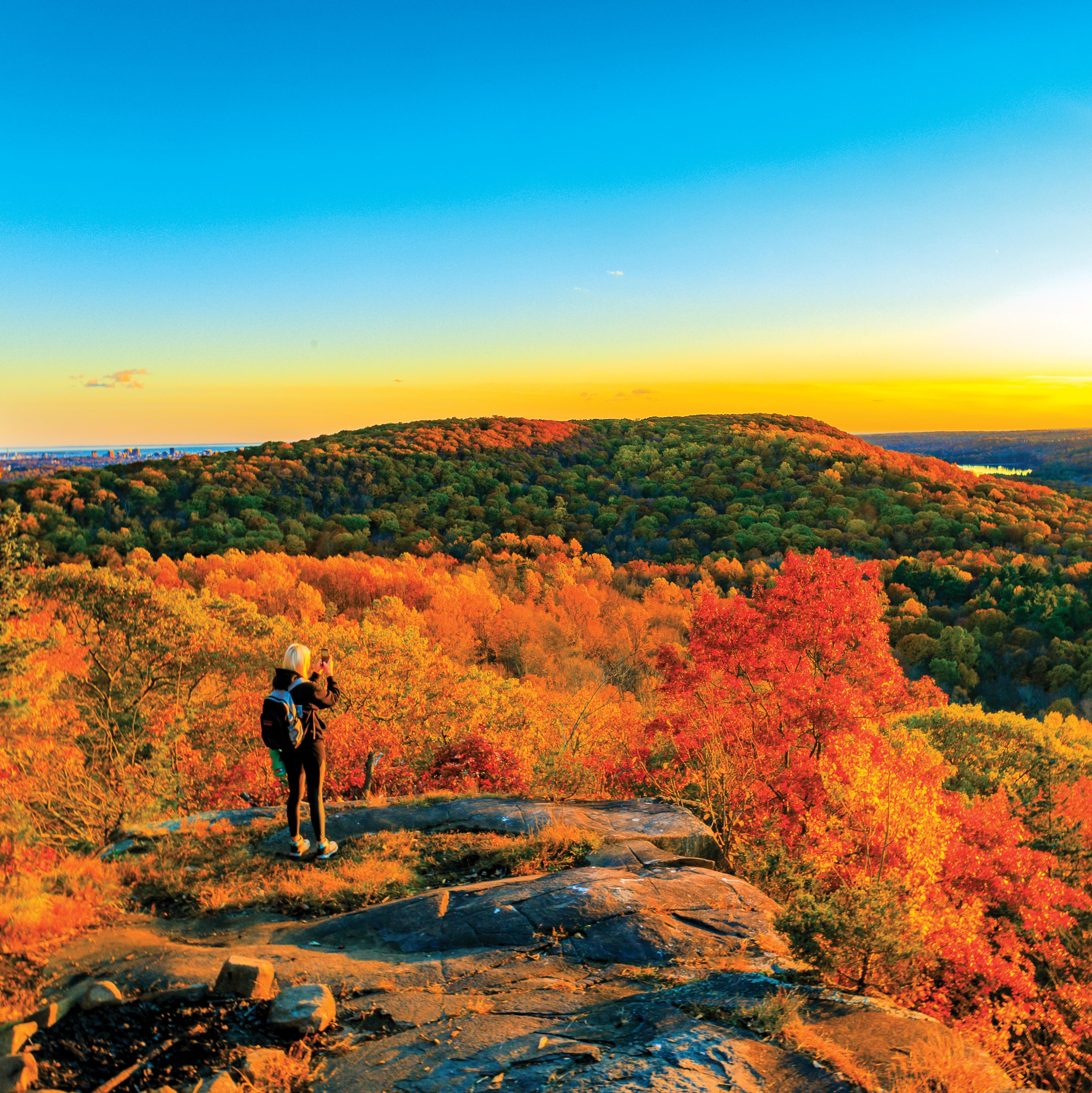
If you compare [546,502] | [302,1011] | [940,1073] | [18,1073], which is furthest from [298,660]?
[546,502]

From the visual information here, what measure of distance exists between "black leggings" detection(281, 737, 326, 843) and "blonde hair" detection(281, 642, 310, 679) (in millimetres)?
834

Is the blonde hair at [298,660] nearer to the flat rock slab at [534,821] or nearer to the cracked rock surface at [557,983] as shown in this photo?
the cracked rock surface at [557,983]

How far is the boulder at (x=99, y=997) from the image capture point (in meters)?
5.24

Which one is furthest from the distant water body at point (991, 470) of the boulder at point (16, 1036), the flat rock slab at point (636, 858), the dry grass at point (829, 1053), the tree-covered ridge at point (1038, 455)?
the boulder at point (16, 1036)

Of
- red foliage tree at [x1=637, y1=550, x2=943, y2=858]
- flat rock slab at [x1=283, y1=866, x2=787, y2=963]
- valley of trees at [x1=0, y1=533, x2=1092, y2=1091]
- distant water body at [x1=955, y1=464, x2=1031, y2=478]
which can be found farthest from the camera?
distant water body at [x1=955, y1=464, x2=1031, y2=478]

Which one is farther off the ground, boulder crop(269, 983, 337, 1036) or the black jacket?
the black jacket

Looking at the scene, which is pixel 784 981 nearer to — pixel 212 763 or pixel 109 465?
pixel 212 763

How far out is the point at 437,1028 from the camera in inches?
210

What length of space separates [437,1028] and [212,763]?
18125 mm

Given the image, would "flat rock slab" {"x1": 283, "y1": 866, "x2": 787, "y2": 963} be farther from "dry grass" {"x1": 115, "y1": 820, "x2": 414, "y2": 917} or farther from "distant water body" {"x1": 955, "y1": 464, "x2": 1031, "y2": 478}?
"distant water body" {"x1": 955, "y1": 464, "x2": 1031, "y2": 478}

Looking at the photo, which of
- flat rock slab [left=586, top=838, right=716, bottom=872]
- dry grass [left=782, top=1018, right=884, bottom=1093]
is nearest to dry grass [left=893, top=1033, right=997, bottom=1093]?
dry grass [left=782, top=1018, right=884, bottom=1093]

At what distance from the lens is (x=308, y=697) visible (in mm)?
7809

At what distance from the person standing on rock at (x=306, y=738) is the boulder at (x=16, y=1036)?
3279 mm

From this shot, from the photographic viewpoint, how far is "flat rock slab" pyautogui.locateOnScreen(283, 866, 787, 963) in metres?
6.93
